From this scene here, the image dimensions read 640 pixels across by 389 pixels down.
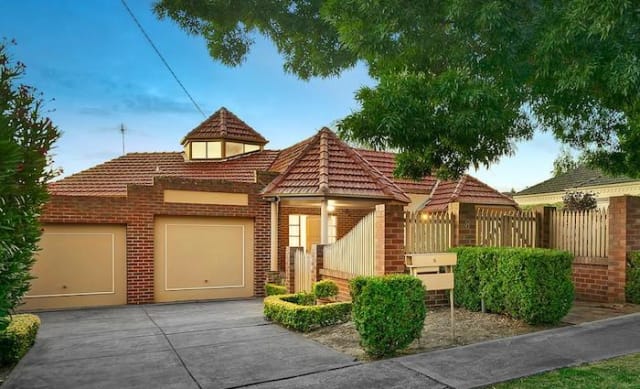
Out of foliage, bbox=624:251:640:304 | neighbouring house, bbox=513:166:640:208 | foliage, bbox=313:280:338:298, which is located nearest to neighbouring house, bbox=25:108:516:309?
foliage, bbox=313:280:338:298

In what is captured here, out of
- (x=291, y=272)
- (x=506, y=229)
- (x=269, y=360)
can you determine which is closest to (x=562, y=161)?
(x=506, y=229)

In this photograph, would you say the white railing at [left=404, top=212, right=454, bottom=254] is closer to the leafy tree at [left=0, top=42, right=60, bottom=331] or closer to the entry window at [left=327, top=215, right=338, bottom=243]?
the entry window at [left=327, top=215, right=338, bottom=243]

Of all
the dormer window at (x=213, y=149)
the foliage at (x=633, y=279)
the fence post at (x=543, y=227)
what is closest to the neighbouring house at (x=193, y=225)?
the dormer window at (x=213, y=149)

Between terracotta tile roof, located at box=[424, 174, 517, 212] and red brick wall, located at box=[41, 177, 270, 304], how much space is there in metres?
7.63

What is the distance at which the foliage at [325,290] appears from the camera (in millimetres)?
9703

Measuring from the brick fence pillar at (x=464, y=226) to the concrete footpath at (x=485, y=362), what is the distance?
3.23 m

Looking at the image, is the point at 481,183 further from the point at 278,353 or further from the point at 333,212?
the point at 278,353

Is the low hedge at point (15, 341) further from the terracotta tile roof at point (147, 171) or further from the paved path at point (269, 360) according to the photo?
the terracotta tile roof at point (147, 171)

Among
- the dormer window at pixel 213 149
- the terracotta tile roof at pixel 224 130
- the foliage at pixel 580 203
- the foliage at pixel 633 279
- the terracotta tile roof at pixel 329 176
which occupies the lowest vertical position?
the foliage at pixel 633 279

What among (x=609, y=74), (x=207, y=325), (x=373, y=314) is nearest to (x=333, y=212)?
(x=207, y=325)

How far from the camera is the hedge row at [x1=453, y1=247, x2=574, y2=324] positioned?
7133mm

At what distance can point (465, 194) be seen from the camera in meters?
16.3

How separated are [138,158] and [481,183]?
549 inches

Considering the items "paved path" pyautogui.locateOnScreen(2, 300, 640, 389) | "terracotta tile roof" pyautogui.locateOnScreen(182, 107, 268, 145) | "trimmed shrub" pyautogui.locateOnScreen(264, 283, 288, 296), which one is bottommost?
"trimmed shrub" pyautogui.locateOnScreen(264, 283, 288, 296)
